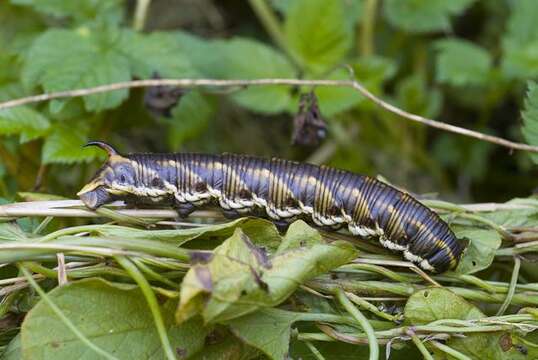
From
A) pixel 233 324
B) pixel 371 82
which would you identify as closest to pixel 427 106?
pixel 371 82

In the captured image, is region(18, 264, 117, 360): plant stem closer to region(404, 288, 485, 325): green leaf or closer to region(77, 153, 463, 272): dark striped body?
region(77, 153, 463, 272): dark striped body

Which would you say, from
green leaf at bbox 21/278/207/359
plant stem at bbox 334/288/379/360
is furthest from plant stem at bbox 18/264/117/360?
plant stem at bbox 334/288/379/360

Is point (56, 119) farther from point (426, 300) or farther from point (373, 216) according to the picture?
point (426, 300)

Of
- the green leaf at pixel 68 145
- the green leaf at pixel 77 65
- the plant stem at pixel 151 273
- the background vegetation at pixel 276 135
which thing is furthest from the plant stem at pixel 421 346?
the green leaf at pixel 77 65

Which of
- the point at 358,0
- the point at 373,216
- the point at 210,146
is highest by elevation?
the point at 358,0

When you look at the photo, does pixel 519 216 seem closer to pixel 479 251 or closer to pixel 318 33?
pixel 479 251
